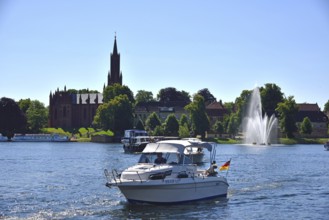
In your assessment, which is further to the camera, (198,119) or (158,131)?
(158,131)

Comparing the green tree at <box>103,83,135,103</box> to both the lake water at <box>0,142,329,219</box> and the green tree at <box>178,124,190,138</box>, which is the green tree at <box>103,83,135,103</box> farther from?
the lake water at <box>0,142,329,219</box>

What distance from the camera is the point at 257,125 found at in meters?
169

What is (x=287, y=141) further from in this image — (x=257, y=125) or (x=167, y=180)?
(x=167, y=180)

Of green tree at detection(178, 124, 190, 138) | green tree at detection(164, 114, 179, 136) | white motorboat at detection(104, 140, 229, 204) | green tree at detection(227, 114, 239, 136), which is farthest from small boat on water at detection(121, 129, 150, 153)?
white motorboat at detection(104, 140, 229, 204)

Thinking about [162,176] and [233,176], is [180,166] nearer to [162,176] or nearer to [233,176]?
[162,176]

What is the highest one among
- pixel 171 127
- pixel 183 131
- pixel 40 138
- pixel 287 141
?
pixel 171 127

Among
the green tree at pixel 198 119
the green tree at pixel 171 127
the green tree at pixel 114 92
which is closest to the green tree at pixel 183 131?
the green tree at pixel 198 119

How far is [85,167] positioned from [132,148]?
3830 cm

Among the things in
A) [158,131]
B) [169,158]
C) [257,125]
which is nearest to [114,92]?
[158,131]

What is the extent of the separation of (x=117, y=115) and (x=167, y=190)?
138113 millimetres

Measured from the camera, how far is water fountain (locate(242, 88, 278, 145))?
168m

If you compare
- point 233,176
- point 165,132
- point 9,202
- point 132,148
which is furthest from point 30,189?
point 165,132

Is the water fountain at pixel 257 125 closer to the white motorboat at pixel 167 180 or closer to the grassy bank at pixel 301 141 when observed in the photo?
the grassy bank at pixel 301 141

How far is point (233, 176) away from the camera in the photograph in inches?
2409
